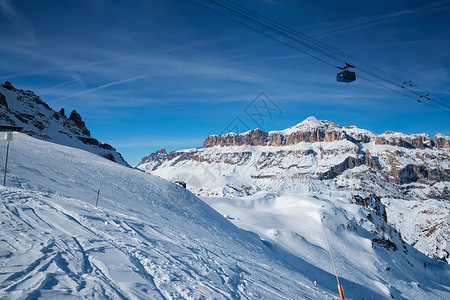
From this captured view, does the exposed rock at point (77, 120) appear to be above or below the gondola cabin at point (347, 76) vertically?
below

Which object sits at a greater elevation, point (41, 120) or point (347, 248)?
point (41, 120)

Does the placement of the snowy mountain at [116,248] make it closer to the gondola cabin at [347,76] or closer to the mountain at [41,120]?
A: the gondola cabin at [347,76]

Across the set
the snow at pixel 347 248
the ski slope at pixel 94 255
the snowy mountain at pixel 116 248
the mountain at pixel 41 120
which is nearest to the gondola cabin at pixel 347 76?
the snowy mountain at pixel 116 248

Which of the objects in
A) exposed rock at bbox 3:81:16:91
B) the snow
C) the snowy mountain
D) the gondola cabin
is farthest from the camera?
exposed rock at bbox 3:81:16:91

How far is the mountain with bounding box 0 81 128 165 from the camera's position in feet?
279

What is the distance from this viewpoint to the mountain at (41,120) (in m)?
85.0

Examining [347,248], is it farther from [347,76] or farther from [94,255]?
[94,255]

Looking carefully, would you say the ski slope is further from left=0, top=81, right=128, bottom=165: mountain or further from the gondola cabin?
left=0, top=81, right=128, bottom=165: mountain

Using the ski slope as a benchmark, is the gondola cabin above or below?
above

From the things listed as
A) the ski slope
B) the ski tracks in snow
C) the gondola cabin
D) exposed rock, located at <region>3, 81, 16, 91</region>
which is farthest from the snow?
exposed rock, located at <region>3, 81, 16, 91</region>

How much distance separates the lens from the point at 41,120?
99.2m

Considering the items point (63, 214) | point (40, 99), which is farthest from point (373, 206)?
point (40, 99)

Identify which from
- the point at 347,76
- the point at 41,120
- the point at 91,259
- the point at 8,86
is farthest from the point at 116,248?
the point at 8,86

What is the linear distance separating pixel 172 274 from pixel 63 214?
19.7 ft
